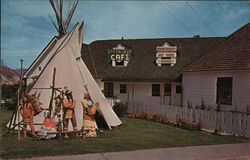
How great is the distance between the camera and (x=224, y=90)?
1659 centimetres

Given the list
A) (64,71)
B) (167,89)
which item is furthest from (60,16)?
(167,89)

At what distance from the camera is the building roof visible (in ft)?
50.8

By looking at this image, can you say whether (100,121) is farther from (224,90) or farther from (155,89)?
(155,89)

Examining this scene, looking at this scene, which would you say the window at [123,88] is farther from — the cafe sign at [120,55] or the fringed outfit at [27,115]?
the fringed outfit at [27,115]

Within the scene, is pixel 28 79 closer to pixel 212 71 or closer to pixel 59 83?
pixel 59 83

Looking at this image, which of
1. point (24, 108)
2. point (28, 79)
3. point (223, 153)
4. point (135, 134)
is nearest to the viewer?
point (223, 153)

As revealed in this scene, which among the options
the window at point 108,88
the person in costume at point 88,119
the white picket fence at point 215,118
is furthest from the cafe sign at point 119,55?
the person in costume at point 88,119

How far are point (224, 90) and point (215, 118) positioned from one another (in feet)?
10.1

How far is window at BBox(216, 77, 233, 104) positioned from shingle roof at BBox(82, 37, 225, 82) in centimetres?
635

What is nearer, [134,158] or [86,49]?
[134,158]

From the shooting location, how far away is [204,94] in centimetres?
1778

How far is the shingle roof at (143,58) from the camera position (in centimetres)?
2427

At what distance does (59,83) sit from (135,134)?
3387 millimetres

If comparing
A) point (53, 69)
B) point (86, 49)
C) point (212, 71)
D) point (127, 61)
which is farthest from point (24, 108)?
point (86, 49)
